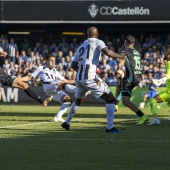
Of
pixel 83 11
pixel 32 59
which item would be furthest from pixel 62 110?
pixel 83 11

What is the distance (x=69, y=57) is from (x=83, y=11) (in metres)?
5.03

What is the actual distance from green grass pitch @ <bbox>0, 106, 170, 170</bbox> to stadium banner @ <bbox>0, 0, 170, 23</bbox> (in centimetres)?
2618

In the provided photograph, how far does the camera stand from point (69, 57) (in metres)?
39.8

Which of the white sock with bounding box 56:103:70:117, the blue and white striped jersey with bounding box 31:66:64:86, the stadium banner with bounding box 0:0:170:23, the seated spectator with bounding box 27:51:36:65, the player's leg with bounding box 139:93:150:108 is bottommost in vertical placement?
the player's leg with bounding box 139:93:150:108

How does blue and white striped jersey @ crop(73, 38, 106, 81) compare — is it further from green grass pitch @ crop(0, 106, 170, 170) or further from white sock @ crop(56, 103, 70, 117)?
white sock @ crop(56, 103, 70, 117)

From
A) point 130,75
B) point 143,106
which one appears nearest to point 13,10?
point 143,106

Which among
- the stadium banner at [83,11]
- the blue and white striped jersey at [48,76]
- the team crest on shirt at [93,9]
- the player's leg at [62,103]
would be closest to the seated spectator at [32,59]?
the stadium banner at [83,11]

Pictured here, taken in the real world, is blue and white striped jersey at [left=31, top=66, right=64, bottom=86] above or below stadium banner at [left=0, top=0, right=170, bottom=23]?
below

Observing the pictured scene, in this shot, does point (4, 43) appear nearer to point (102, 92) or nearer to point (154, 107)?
point (154, 107)

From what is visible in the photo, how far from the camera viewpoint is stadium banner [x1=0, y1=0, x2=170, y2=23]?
4297cm

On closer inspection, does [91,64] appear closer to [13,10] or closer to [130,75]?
[130,75]

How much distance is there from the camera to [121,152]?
11.4m

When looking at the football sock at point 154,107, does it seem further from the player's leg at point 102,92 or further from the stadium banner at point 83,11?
the stadium banner at point 83,11

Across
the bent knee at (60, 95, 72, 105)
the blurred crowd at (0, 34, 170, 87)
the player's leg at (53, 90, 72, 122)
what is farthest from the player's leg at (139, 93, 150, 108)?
the bent knee at (60, 95, 72, 105)
